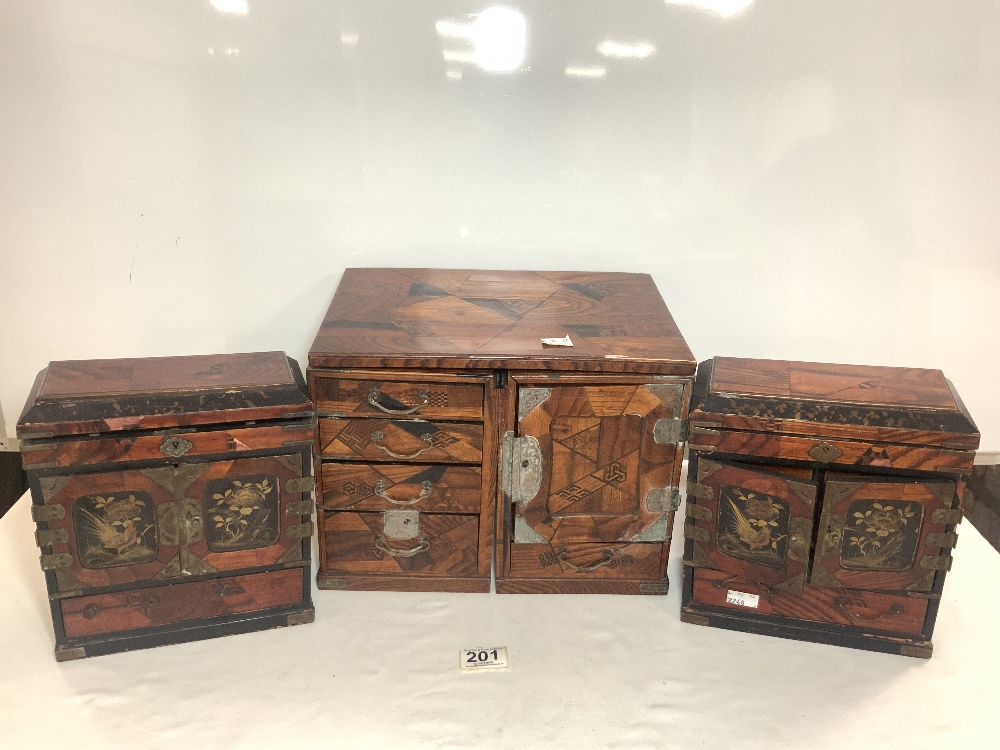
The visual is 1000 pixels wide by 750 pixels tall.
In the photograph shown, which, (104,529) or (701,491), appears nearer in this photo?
(104,529)

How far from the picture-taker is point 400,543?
7.61 feet

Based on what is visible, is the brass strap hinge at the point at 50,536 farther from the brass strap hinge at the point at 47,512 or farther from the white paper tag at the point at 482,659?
the white paper tag at the point at 482,659

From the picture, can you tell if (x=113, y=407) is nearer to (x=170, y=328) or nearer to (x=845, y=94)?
(x=170, y=328)

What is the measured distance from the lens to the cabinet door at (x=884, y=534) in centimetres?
207

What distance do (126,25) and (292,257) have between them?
742 millimetres

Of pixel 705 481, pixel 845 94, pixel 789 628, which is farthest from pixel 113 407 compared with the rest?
pixel 845 94

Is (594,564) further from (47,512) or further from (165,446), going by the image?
(47,512)

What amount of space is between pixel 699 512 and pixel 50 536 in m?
1.44

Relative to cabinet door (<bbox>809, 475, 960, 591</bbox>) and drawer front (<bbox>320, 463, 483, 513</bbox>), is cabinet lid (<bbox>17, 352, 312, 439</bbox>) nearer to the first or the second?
drawer front (<bbox>320, 463, 483, 513</bbox>)

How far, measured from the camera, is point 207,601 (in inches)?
85.0

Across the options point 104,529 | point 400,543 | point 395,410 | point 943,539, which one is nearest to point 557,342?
point 395,410

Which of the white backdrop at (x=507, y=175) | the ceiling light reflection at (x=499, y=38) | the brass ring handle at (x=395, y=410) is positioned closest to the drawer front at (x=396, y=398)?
the brass ring handle at (x=395, y=410)

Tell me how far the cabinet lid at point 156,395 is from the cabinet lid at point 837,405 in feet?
3.14

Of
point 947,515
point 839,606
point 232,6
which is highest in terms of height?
point 232,6
